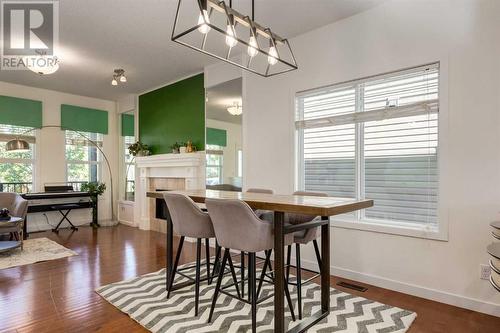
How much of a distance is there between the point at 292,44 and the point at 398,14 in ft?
4.12

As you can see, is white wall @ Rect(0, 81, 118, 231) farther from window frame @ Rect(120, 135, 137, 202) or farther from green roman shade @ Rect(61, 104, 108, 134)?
window frame @ Rect(120, 135, 137, 202)

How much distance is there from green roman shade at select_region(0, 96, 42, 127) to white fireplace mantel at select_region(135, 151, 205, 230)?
2.04 meters

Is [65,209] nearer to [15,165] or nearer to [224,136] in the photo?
[15,165]

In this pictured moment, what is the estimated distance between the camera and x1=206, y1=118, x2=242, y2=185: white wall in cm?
444

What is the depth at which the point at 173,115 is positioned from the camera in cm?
575

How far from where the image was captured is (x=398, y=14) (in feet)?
9.67

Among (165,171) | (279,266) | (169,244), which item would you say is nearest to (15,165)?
(165,171)

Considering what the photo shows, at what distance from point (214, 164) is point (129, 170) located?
2965mm

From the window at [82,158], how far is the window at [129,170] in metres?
0.57

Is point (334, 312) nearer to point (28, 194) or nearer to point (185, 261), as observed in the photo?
point (185, 261)

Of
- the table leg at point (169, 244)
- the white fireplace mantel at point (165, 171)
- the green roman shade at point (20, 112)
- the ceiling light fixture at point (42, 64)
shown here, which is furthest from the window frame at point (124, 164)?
the table leg at point (169, 244)

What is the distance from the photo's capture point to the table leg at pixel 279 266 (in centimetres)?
Result: 194

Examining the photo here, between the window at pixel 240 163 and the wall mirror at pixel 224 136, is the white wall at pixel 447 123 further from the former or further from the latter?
the window at pixel 240 163

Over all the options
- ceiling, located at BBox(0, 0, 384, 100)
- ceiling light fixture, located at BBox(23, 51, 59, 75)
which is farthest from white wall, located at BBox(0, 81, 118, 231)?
ceiling light fixture, located at BBox(23, 51, 59, 75)
